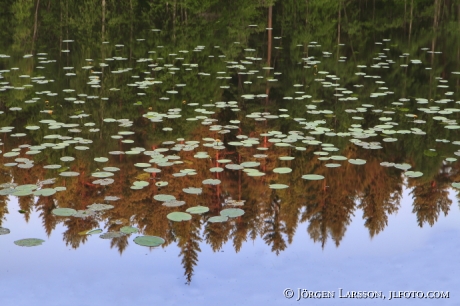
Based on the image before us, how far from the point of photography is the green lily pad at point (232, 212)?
6.39 m

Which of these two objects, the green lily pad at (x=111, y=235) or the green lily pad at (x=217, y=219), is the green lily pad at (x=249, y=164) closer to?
the green lily pad at (x=217, y=219)

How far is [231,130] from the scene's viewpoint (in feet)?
30.5

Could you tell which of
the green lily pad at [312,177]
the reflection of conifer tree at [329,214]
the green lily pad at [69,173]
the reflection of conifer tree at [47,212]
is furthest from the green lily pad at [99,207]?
the green lily pad at [312,177]

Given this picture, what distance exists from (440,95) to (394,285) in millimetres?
7161

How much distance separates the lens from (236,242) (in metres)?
6.03

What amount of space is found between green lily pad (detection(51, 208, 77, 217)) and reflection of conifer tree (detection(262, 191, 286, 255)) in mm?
1938

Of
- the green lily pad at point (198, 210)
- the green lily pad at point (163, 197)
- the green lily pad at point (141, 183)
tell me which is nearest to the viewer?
the green lily pad at point (198, 210)

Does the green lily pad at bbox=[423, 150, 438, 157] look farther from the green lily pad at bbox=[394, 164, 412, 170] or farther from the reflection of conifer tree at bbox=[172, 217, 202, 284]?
the reflection of conifer tree at bbox=[172, 217, 202, 284]

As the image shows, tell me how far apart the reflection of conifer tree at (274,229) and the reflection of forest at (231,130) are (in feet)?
0.04

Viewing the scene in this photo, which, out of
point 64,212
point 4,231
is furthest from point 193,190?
point 4,231

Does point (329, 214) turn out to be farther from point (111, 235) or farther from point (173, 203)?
point (111, 235)

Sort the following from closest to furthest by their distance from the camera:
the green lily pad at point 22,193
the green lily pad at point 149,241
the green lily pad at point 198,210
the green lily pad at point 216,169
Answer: the green lily pad at point 149,241 → the green lily pad at point 198,210 → the green lily pad at point 22,193 → the green lily pad at point 216,169

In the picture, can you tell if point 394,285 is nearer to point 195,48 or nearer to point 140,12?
point 195,48

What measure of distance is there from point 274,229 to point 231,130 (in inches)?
127
